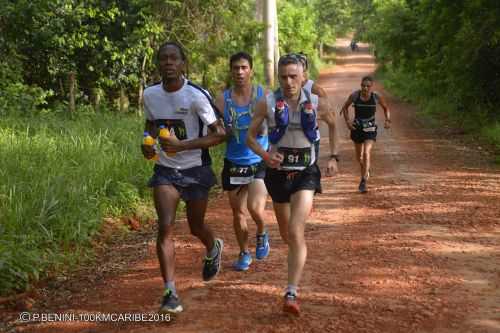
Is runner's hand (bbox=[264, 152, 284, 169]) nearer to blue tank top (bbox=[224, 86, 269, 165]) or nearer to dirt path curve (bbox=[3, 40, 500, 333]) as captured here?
blue tank top (bbox=[224, 86, 269, 165])

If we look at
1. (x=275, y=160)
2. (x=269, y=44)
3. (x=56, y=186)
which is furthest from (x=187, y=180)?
(x=269, y=44)

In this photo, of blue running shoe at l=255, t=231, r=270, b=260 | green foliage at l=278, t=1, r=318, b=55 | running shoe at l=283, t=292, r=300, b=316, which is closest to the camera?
running shoe at l=283, t=292, r=300, b=316

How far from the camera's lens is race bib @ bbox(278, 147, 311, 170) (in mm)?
4809

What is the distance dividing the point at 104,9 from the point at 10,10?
2.18 meters

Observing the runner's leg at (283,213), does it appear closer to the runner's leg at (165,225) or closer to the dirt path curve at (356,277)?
the dirt path curve at (356,277)

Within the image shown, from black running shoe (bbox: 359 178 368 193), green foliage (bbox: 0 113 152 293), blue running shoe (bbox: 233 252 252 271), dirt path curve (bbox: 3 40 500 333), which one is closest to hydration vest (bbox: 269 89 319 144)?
dirt path curve (bbox: 3 40 500 333)

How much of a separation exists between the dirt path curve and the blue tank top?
1.10 metres

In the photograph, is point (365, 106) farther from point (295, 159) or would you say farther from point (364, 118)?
point (295, 159)

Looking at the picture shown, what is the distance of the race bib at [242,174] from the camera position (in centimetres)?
565

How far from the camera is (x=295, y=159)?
4812 mm

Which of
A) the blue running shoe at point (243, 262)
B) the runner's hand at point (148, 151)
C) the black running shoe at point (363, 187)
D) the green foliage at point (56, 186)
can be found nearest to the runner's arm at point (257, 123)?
the runner's hand at point (148, 151)

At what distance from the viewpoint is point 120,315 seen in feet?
15.9

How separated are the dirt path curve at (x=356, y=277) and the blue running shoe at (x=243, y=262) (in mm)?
83

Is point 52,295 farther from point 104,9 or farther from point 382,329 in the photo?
point 104,9
